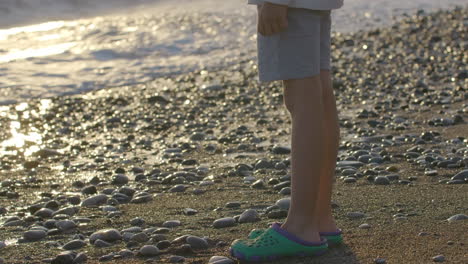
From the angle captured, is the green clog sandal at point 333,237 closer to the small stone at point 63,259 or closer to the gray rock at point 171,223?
the gray rock at point 171,223

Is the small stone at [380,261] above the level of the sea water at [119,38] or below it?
below

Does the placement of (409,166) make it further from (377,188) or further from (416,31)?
(416,31)

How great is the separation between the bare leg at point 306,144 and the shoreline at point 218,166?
10.8 inches

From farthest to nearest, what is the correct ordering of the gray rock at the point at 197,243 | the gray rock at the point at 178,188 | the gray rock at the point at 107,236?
1. the gray rock at the point at 178,188
2. the gray rock at the point at 107,236
3. the gray rock at the point at 197,243

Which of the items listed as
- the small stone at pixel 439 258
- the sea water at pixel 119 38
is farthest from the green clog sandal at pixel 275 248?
the sea water at pixel 119 38

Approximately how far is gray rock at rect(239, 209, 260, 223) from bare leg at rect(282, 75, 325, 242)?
0.83 meters

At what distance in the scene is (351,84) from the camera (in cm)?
1134

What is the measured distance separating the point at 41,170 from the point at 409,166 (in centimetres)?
320

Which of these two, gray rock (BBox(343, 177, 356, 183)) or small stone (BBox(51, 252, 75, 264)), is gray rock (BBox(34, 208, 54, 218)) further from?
gray rock (BBox(343, 177, 356, 183))

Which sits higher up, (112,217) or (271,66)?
(271,66)

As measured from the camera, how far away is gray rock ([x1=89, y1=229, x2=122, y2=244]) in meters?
4.40

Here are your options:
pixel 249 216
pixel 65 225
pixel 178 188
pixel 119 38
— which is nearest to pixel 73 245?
pixel 65 225

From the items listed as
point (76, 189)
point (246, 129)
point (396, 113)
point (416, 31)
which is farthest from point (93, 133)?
point (416, 31)

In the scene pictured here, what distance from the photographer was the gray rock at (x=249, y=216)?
4672mm
